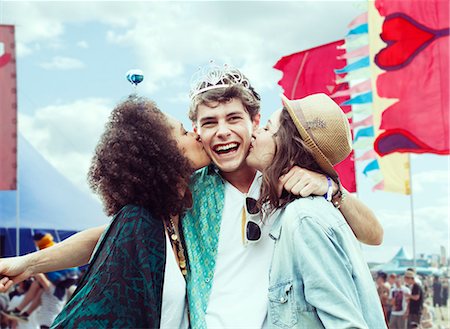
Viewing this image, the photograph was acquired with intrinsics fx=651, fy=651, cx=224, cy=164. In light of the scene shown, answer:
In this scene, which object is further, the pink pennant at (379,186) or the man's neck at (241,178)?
the pink pennant at (379,186)

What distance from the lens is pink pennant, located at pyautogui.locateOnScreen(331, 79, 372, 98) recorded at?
10.1 metres

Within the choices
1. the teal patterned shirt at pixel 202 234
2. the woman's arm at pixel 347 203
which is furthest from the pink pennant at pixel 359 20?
the teal patterned shirt at pixel 202 234

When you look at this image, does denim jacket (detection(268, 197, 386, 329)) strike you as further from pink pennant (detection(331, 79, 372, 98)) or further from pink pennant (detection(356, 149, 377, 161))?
pink pennant (detection(356, 149, 377, 161))

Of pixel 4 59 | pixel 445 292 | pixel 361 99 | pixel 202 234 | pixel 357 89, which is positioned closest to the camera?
pixel 202 234

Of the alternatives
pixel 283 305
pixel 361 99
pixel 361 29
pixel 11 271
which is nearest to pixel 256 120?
pixel 283 305

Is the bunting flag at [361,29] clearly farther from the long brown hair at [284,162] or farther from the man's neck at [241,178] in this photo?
the long brown hair at [284,162]

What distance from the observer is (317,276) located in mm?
1966

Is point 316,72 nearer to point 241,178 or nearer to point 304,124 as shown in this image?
point 241,178

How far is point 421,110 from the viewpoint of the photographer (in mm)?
8570

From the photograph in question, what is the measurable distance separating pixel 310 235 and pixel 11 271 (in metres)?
1.17

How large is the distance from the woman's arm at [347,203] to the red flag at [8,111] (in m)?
6.38

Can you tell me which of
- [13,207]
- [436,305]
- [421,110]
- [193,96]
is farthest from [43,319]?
[436,305]

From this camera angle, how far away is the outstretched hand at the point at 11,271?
96.5 inches

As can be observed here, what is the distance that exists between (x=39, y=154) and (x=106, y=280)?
12.0 metres
